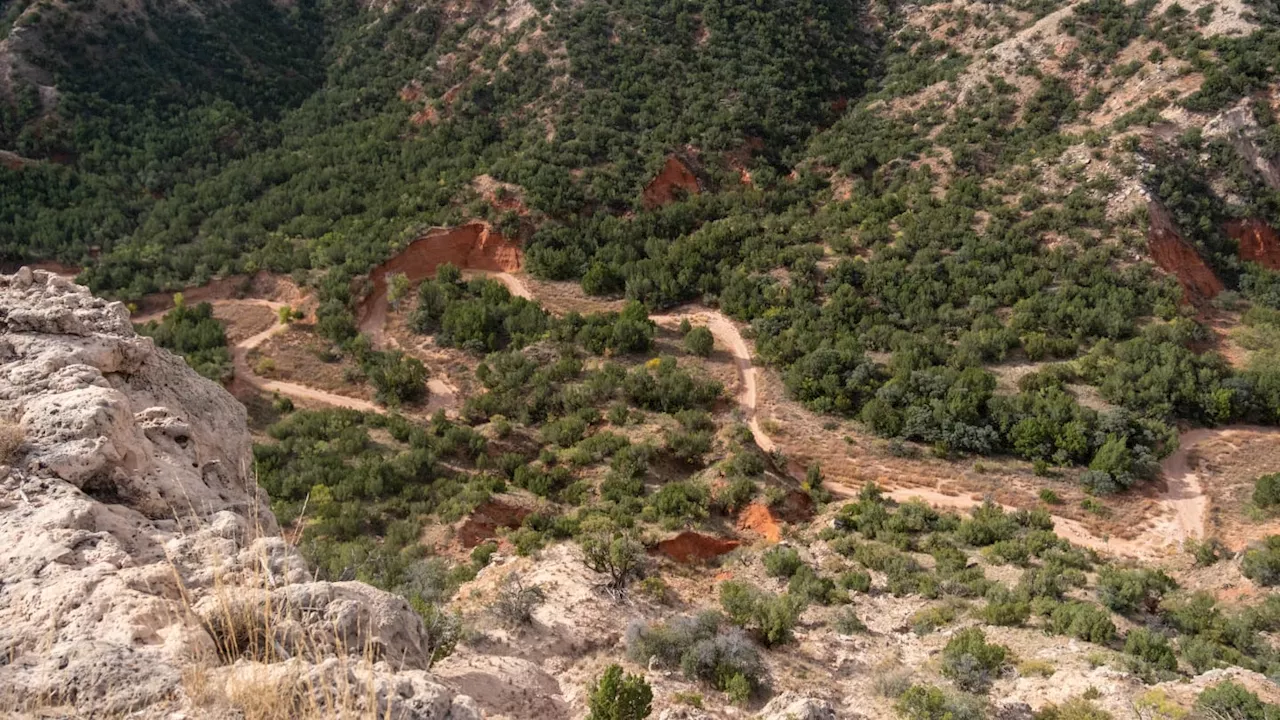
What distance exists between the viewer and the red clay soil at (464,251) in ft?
101

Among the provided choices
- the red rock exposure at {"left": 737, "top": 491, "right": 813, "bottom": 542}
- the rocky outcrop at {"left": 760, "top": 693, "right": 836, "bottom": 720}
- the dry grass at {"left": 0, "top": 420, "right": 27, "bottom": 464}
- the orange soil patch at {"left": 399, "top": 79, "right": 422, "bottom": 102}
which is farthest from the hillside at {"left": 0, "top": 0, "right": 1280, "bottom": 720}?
the dry grass at {"left": 0, "top": 420, "right": 27, "bottom": 464}

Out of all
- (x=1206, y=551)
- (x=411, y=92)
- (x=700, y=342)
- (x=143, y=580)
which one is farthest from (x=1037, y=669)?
(x=411, y=92)

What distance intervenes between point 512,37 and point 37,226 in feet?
74.6

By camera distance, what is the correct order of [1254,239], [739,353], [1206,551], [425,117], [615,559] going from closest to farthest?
1. [615,559]
2. [1206,551]
3. [739,353]
4. [1254,239]
5. [425,117]

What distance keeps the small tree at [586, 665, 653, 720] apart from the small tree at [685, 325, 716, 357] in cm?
1742

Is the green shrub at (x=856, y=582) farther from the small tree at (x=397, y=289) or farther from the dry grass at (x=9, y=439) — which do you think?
the small tree at (x=397, y=289)

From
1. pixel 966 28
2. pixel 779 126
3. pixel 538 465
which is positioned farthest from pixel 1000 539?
pixel 966 28

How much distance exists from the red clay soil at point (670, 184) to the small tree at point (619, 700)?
26.3m

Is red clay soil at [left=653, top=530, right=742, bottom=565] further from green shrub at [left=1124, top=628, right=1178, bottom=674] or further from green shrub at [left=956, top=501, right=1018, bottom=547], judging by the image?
green shrub at [left=1124, top=628, right=1178, bottom=674]

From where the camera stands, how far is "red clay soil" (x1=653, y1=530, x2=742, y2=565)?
17.0 meters

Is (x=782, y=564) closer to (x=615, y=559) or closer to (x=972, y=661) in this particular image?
(x=615, y=559)

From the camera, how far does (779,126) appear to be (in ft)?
119

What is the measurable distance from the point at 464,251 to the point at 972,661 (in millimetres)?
25233

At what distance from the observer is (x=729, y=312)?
2817 cm
